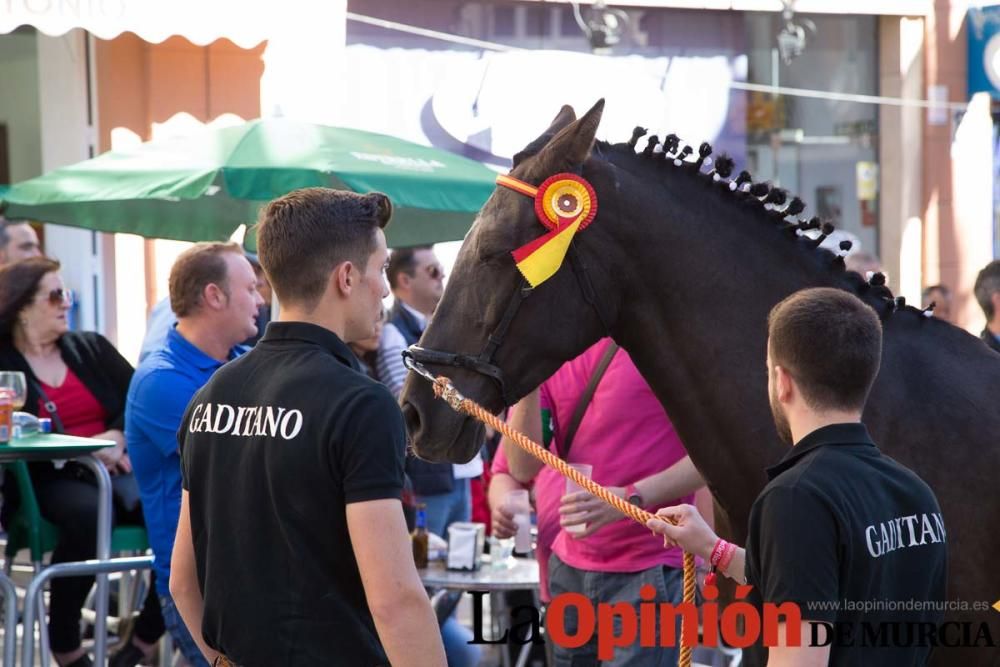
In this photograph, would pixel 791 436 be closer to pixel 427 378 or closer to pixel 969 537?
pixel 969 537

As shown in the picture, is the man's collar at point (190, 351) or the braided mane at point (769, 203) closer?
the braided mane at point (769, 203)

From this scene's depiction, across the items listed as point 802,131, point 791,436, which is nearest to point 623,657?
point 791,436

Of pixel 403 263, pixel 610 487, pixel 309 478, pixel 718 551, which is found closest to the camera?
pixel 309 478

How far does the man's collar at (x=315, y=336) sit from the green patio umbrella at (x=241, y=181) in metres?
3.26

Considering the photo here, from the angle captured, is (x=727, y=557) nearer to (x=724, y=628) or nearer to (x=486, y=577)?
(x=724, y=628)

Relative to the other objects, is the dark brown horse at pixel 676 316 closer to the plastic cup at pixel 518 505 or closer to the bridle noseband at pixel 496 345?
the bridle noseband at pixel 496 345

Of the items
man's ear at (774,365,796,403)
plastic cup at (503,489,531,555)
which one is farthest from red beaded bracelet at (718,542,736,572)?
plastic cup at (503,489,531,555)

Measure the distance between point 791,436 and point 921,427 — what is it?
640mm

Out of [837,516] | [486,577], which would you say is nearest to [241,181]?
[486,577]

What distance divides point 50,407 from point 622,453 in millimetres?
3285

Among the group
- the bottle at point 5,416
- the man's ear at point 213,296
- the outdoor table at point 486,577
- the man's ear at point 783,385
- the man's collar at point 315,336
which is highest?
the man's collar at point 315,336

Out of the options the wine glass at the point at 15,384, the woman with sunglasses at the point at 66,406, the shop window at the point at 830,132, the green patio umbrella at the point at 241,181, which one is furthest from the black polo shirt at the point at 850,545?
the shop window at the point at 830,132

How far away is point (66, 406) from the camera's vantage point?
6137 millimetres

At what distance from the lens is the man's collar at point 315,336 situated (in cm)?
252
